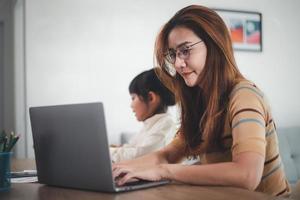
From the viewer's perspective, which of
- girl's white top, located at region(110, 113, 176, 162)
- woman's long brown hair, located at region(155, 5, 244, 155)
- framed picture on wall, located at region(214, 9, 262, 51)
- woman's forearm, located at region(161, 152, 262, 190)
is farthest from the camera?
framed picture on wall, located at region(214, 9, 262, 51)

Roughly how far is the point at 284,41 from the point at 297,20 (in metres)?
0.26

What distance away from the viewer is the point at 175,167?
3.99ft

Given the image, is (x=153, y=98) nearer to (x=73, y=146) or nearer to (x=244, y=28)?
(x=73, y=146)

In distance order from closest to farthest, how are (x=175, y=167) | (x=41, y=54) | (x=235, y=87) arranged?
1. (x=175, y=167)
2. (x=235, y=87)
3. (x=41, y=54)

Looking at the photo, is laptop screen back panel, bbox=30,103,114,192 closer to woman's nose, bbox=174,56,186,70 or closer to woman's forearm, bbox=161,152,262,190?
woman's forearm, bbox=161,152,262,190

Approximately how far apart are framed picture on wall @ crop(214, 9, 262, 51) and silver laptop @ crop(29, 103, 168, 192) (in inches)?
106

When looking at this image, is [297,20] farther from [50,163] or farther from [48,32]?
[50,163]

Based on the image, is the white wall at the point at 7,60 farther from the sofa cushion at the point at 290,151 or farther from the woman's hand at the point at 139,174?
the woman's hand at the point at 139,174

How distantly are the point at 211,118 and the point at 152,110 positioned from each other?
3.28ft

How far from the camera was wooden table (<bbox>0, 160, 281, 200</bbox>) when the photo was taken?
0.99 meters

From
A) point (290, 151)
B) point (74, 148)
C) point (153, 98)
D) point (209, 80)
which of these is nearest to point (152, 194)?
point (74, 148)

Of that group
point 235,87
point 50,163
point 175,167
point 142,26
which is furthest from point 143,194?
point 142,26

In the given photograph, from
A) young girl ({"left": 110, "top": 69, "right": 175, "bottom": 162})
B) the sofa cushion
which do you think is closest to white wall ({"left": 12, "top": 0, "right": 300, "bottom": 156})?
young girl ({"left": 110, "top": 69, "right": 175, "bottom": 162})

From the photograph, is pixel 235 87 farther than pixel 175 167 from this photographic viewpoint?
Yes
